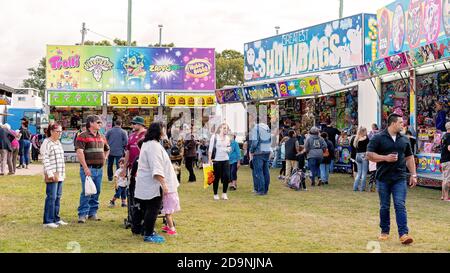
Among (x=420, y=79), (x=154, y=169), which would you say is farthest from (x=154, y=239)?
(x=420, y=79)

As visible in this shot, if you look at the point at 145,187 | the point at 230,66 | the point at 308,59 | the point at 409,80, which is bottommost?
the point at 145,187

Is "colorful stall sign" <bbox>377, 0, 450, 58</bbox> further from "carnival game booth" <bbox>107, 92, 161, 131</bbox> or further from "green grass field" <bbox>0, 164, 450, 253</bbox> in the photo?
"carnival game booth" <bbox>107, 92, 161, 131</bbox>

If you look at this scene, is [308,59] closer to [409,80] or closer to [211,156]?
[409,80]

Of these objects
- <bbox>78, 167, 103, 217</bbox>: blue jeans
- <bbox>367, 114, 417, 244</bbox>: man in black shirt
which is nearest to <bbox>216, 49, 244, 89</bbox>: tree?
<bbox>78, 167, 103, 217</bbox>: blue jeans

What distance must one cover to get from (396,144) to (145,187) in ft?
11.1

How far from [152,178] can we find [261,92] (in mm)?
15732

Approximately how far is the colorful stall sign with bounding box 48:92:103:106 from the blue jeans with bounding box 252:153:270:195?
1631 centimetres

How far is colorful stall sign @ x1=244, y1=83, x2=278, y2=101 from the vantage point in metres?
22.1

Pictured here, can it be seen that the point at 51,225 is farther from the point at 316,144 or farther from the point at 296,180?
the point at 316,144

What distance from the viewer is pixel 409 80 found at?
16.1 meters

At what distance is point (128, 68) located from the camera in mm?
29312

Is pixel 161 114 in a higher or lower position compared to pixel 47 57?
lower
